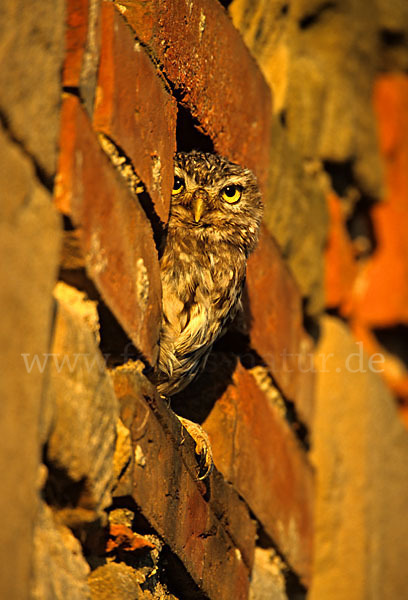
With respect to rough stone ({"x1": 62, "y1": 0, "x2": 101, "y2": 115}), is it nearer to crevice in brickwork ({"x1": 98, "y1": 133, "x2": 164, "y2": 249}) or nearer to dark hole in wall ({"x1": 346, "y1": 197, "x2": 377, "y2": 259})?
crevice in brickwork ({"x1": 98, "y1": 133, "x2": 164, "y2": 249})

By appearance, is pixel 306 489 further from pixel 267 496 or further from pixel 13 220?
pixel 13 220

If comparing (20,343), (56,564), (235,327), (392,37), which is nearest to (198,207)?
(235,327)

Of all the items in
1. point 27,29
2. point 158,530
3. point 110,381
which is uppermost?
point 27,29


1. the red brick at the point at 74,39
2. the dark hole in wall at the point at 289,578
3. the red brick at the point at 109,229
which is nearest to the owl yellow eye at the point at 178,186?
the red brick at the point at 109,229

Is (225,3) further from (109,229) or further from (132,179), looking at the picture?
(109,229)


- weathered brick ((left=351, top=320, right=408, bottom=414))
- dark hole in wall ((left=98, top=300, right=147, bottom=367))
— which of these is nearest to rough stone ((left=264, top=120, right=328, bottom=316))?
weathered brick ((left=351, top=320, right=408, bottom=414))

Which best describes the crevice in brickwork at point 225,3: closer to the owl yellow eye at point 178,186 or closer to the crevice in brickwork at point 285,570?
the owl yellow eye at point 178,186

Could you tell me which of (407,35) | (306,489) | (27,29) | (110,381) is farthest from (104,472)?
(407,35)
